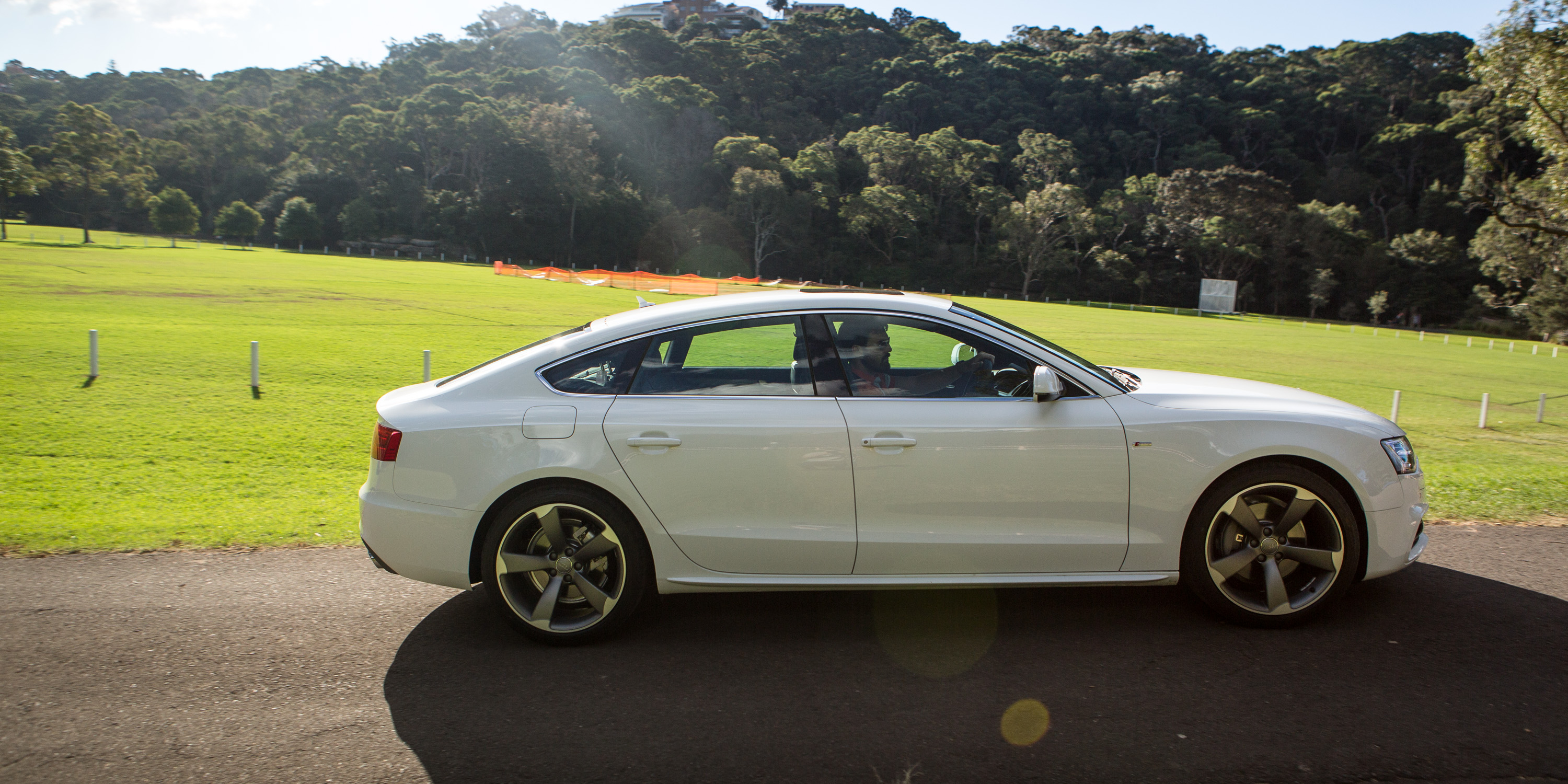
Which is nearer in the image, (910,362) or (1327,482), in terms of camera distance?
(1327,482)

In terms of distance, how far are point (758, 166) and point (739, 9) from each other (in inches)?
3963

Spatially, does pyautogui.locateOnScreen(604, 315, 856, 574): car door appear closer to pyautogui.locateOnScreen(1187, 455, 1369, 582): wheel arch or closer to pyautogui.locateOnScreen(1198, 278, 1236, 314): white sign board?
pyautogui.locateOnScreen(1187, 455, 1369, 582): wheel arch

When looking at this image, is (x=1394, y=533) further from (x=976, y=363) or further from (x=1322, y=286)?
(x=1322, y=286)

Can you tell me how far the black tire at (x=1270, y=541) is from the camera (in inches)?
168

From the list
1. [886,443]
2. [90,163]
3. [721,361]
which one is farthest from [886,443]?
[90,163]

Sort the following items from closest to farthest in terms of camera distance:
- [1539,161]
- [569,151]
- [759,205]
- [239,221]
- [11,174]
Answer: [1539,161]
[11,174]
[239,221]
[759,205]
[569,151]

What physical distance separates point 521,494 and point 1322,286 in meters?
86.4

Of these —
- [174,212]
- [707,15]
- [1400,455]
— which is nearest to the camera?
[1400,455]

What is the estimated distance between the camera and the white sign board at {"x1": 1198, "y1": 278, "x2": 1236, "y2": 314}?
243ft

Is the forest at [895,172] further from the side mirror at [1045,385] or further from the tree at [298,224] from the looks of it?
the side mirror at [1045,385]

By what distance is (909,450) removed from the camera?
408cm

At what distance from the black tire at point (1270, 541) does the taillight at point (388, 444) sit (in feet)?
11.9

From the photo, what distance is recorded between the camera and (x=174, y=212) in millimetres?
82938

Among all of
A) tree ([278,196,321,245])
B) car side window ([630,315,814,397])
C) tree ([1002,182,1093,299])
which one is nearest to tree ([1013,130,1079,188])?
tree ([1002,182,1093,299])
